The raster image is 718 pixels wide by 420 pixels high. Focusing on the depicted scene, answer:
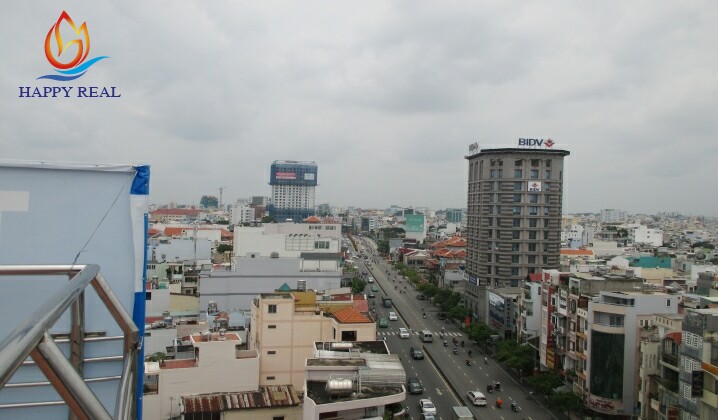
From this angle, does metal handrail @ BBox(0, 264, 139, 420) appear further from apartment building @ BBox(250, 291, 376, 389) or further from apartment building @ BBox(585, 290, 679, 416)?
apartment building @ BBox(585, 290, 679, 416)

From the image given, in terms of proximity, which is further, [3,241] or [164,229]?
[164,229]

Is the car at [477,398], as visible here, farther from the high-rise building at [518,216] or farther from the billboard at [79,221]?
the billboard at [79,221]

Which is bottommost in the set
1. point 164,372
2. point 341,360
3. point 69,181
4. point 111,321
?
point 164,372

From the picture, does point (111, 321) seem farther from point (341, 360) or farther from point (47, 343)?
point (341, 360)

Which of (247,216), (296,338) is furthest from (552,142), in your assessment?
(247,216)

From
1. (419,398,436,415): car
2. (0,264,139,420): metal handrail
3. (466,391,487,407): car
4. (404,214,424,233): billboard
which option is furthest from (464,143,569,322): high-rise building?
(404,214,424,233): billboard

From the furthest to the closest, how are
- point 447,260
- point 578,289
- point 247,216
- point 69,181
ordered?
1. point 247,216
2. point 447,260
3. point 578,289
4. point 69,181

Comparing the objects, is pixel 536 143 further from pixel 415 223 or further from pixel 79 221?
pixel 415 223
